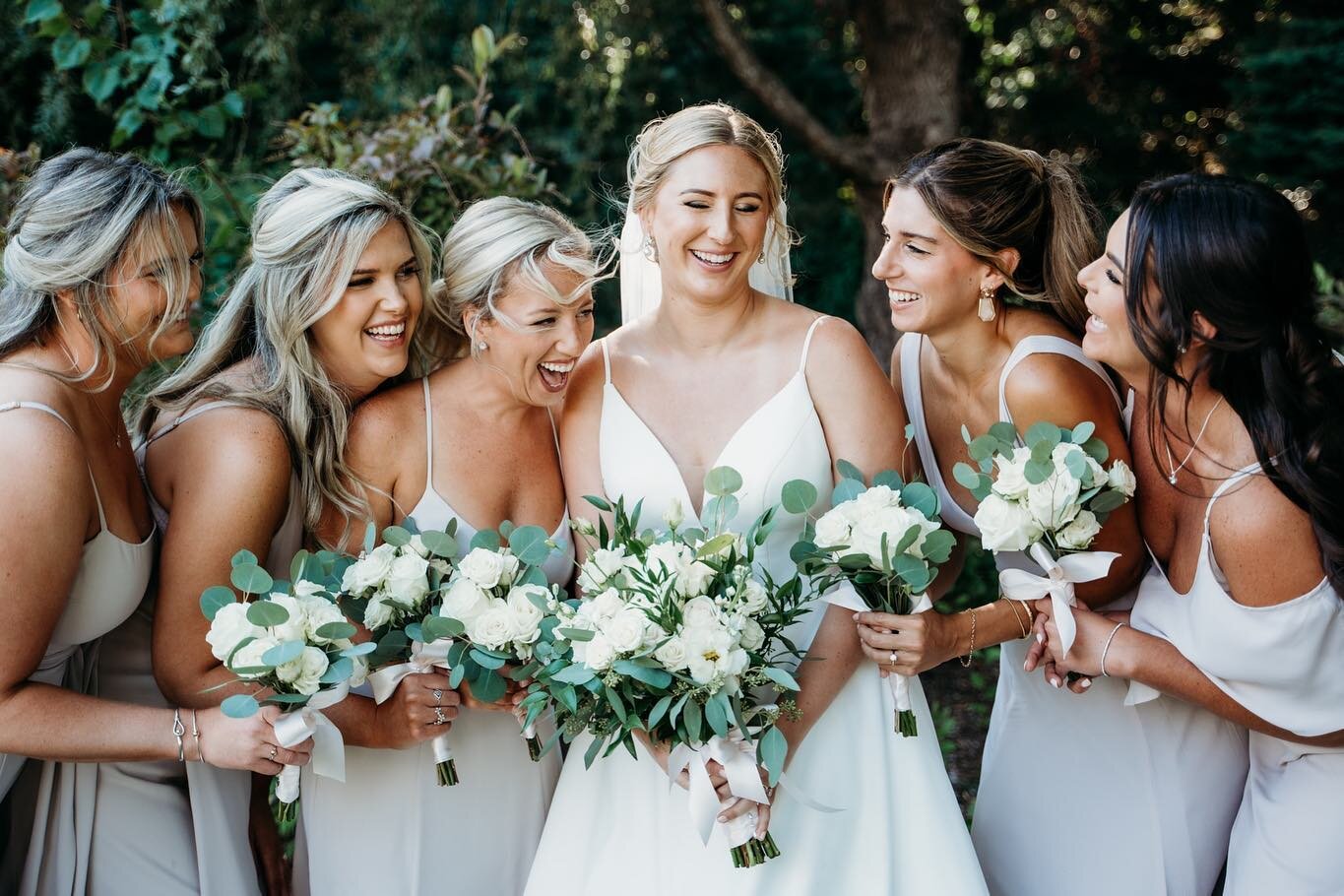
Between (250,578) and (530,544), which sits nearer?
(250,578)

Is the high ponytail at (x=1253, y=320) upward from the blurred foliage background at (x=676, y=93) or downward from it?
downward

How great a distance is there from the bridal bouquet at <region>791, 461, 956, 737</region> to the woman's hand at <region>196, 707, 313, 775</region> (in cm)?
126

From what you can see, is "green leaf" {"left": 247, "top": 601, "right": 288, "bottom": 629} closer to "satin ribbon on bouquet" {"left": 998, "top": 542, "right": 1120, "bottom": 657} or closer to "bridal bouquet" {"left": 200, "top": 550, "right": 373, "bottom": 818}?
"bridal bouquet" {"left": 200, "top": 550, "right": 373, "bottom": 818}

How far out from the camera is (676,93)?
9.21 m

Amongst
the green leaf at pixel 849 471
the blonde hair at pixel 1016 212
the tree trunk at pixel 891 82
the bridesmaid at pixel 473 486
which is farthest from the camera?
the tree trunk at pixel 891 82

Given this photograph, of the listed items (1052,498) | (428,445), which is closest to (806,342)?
(1052,498)

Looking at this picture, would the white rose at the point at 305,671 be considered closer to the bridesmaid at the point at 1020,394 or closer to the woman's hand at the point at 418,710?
the woman's hand at the point at 418,710

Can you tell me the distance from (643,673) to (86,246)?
5.25 feet

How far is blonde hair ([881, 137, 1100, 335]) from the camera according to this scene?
10.7ft

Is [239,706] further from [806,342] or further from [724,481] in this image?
[806,342]

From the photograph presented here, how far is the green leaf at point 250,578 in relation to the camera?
255 centimetres

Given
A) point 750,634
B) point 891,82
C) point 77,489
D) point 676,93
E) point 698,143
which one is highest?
point 676,93

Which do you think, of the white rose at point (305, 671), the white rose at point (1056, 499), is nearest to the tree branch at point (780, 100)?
the white rose at point (1056, 499)

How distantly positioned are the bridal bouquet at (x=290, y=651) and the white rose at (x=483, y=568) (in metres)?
0.28
